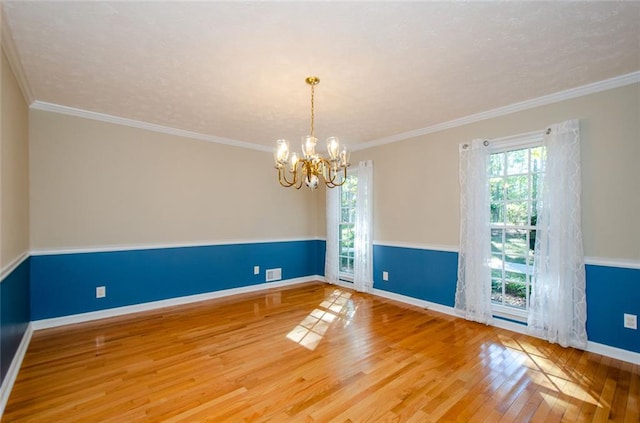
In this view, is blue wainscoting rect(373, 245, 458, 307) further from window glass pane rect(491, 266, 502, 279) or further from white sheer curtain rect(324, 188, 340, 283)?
white sheer curtain rect(324, 188, 340, 283)

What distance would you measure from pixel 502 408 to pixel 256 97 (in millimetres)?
3477

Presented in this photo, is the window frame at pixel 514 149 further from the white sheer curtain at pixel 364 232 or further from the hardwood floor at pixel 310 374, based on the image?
the white sheer curtain at pixel 364 232

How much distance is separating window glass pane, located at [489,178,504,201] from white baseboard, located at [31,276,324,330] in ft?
12.2

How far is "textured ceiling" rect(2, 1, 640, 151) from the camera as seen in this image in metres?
1.89

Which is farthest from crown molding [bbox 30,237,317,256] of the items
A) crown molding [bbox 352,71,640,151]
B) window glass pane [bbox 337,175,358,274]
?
crown molding [bbox 352,71,640,151]

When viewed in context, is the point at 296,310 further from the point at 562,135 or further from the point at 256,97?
the point at 562,135

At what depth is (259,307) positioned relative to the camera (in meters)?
4.31

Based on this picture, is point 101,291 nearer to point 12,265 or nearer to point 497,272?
point 12,265

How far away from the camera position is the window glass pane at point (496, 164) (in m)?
3.68

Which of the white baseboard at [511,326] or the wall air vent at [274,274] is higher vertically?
the wall air vent at [274,274]

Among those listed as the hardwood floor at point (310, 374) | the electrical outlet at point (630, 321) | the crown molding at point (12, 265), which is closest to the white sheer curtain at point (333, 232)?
the hardwood floor at point (310, 374)

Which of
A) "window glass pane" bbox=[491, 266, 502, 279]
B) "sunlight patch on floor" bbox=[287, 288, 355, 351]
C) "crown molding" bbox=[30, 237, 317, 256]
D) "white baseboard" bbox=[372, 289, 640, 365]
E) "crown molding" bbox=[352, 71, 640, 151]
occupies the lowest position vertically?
"sunlight patch on floor" bbox=[287, 288, 355, 351]

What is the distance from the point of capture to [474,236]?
3.74 metres

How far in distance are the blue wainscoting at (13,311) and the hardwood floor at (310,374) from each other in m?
0.24
